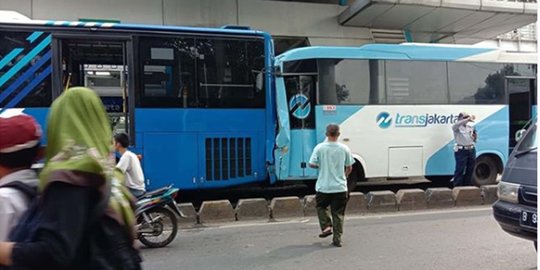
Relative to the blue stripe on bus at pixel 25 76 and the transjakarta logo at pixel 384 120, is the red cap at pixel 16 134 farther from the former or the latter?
the transjakarta logo at pixel 384 120

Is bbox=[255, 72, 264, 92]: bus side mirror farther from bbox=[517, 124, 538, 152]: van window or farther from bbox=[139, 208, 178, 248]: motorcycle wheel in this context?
bbox=[517, 124, 538, 152]: van window

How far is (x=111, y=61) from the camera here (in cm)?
878

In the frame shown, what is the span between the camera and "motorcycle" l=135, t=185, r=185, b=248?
625cm

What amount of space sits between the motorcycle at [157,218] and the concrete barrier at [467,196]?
5.29 metres

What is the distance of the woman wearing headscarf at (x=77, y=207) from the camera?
5.45 ft

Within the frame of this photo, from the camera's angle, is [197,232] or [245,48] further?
[245,48]

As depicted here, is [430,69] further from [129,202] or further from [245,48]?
[129,202]

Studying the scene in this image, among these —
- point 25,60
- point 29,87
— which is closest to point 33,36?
point 25,60

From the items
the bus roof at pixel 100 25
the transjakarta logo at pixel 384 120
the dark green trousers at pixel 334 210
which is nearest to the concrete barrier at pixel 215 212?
the dark green trousers at pixel 334 210

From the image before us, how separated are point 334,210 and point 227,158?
11.0ft

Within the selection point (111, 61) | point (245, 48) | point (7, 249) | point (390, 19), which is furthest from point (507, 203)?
point (390, 19)

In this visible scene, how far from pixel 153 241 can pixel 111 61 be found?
3822 mm

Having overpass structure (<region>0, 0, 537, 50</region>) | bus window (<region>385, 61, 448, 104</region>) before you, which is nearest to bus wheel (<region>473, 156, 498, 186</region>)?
bus window (<region>385, 61, 448, 104</region>)

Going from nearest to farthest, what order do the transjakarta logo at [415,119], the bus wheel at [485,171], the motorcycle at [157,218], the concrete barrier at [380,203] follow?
the motorcycle at [157,218] → the concrete barrier at [380,203] → the transjakarta logo at [415,119] → the bus wheel at [485,171]
